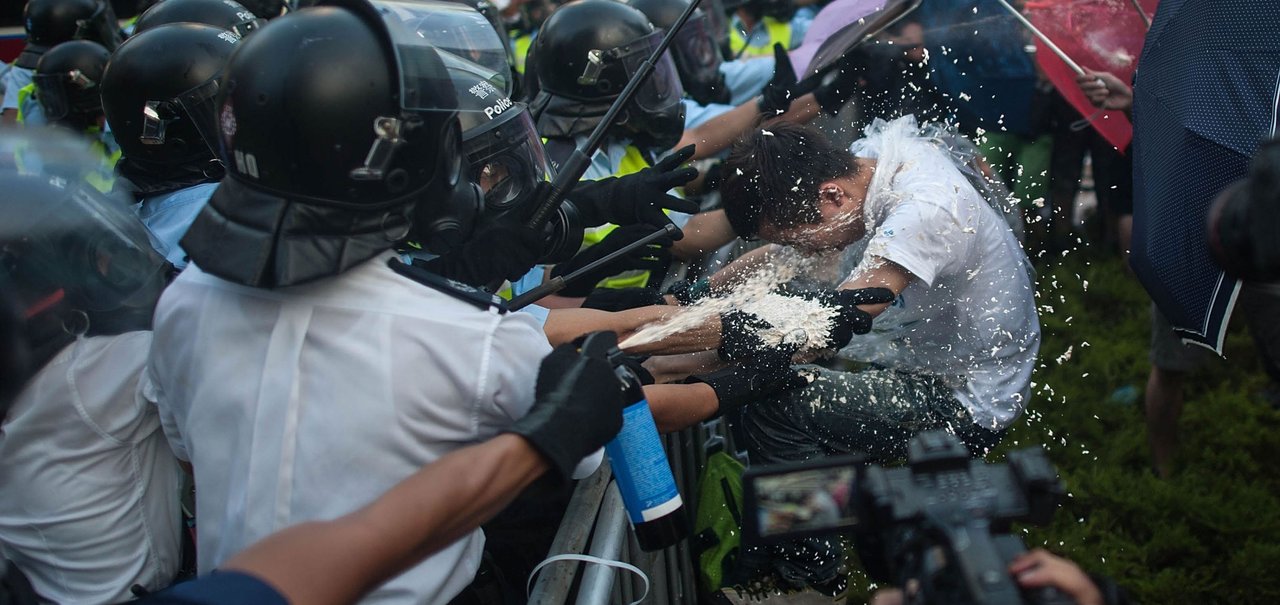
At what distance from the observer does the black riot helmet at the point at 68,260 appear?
1.82m

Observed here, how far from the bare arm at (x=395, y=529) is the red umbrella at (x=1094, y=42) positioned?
324 cm

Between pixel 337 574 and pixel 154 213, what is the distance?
2.13 metres

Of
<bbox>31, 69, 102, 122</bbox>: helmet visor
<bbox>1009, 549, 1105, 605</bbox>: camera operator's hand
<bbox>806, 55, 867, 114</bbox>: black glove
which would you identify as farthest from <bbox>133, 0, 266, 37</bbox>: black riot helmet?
<bbox>1009, 549, 1105, 605</bbox>: camera operator's hand

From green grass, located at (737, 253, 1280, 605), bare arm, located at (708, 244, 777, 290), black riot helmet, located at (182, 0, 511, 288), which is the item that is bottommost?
green grass, located at (737, 253, 1280, 605)

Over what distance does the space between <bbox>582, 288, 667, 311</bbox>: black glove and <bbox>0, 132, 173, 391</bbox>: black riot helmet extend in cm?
158

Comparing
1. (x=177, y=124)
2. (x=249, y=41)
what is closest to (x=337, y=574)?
(x=249, y=41)

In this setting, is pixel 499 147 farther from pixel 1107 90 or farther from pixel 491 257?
pixel 1107 90

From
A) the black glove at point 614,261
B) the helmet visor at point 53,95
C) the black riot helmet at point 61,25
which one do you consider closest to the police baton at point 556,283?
the black glove at point 614,261

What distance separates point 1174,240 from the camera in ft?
8.60

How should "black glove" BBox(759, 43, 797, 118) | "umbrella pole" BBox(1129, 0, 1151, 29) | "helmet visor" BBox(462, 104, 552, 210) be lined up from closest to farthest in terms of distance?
"helmet visor" BBox(462, 104, 552, 210) < "umbrella pole" BBox(1129, 0, 1151, 29) < "black glove" BBox(759, 43, 797, 118)

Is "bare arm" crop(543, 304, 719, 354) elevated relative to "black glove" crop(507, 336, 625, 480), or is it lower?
lower

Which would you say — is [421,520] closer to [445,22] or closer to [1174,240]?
[445,22]

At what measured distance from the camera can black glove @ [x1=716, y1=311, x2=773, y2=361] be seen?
2803mm

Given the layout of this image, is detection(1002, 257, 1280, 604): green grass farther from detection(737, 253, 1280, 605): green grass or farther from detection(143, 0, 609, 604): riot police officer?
detection(143, 0, 609, 604): riot police officer
